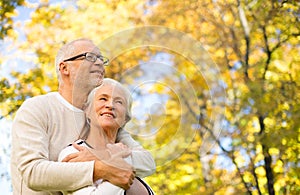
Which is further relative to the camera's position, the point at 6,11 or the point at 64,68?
the point at 6,11

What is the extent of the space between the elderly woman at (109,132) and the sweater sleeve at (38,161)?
0.13ft

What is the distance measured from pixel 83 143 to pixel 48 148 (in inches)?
5.8

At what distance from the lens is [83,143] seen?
149cm

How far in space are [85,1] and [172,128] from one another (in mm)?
6777

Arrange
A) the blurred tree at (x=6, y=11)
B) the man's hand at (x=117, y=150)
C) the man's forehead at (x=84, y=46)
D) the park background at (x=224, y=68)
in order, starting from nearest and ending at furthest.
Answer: the man's hand at (x=117, y=150)
the man's forehead at (x=84, y=46)
the park background at (x=224, y=68)
the blurred tree at (x=6, y=11)

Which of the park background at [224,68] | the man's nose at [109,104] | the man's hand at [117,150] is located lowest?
the man's hand at [117,150]

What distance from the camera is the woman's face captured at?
1.43 metres

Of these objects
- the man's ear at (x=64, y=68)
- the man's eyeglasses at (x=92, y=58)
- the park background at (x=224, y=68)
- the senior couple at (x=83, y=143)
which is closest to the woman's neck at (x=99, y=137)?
the senior couple at (x=83, y=143)

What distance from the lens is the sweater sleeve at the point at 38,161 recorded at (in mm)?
1437

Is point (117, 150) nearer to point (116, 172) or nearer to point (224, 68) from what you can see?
point (116, 172)

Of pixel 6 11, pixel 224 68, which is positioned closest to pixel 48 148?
pixel 6 11

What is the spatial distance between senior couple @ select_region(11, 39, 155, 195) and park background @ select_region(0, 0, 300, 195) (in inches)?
98.6

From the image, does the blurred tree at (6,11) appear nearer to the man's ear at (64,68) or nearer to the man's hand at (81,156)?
the man's ear at (64,68)

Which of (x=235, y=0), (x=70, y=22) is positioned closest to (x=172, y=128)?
(x=235, y=0)
